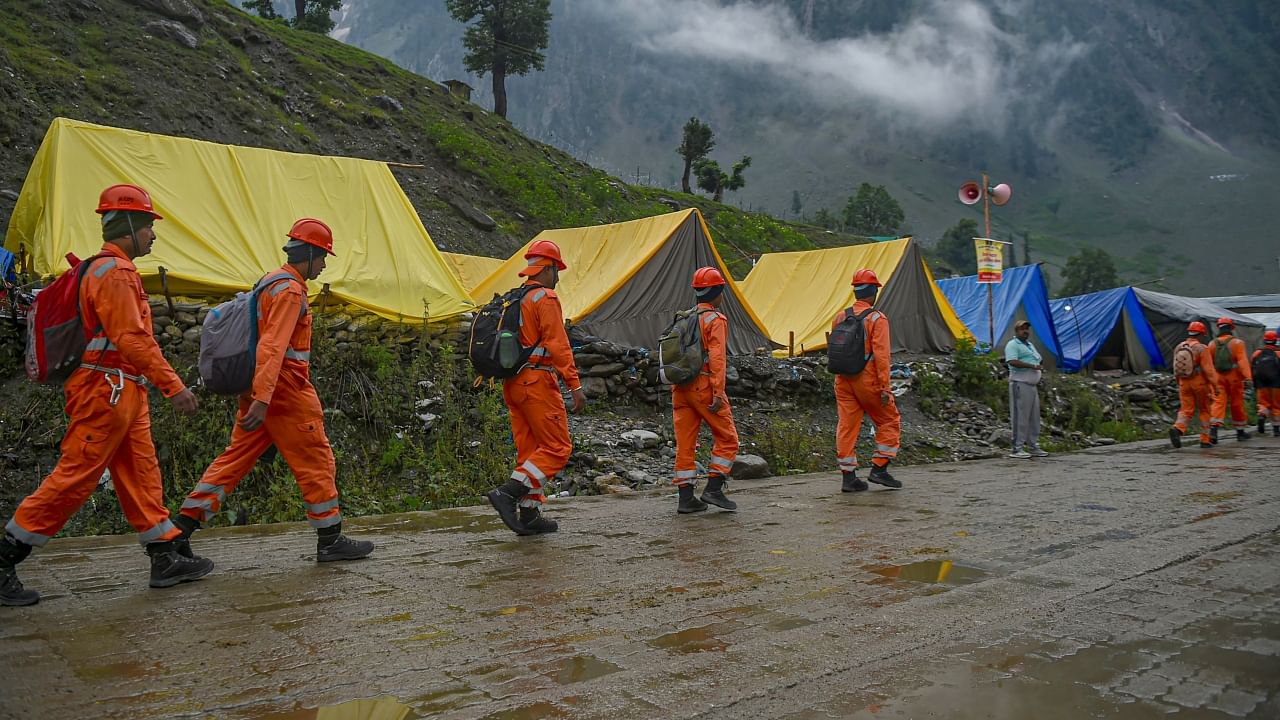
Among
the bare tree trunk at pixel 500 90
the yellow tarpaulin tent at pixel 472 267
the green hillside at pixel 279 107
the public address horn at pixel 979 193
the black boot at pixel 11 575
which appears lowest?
the black boot at pixel 11 575

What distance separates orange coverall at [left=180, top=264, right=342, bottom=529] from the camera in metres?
4.11

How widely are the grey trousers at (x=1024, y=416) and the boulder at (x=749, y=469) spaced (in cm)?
368

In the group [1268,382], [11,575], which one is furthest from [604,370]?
[1268,382]

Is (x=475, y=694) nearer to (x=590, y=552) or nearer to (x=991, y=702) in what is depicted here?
(x=991, y=702)

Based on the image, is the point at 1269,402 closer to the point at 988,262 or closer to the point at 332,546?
the point at 988,262

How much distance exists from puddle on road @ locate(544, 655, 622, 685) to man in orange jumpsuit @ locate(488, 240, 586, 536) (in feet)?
7.42

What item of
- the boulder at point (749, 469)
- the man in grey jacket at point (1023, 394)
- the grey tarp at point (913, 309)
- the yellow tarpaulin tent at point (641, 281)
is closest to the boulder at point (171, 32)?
the yellow tarpaulin tent at point (641, 281)

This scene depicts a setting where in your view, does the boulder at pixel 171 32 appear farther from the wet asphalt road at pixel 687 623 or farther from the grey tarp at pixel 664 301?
the wet asphalt road at pixel 687 623

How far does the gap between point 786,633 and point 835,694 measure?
580mm

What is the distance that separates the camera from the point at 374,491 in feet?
23.6

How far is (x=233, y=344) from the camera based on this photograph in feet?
13.7

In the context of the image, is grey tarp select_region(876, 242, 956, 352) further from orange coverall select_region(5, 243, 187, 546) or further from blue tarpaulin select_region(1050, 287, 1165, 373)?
orange coverall select_region(5, 243, 187, 546)

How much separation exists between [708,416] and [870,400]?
1741 millimetres

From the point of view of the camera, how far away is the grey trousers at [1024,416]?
1020 cm
